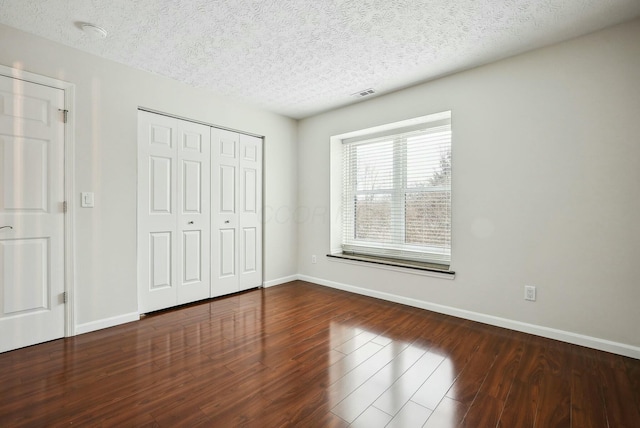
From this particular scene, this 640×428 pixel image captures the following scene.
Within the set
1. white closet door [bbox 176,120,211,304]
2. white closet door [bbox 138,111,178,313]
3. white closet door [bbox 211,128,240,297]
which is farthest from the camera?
white closet door [bbox 211,128,240,297]

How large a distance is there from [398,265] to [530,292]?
129 centimetres

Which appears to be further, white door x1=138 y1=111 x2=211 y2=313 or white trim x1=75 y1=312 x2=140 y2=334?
white door x1=138 y1=111 x2=211 y2=313

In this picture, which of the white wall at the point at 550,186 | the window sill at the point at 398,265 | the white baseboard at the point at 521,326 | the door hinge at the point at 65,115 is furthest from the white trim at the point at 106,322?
the white wall at the point at 550,186

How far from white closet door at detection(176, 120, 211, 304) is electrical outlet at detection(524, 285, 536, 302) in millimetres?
3370

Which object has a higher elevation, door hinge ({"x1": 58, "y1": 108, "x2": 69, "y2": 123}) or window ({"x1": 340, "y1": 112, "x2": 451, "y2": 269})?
door hinge ({"x1": 58, "y1": 108, "x2": 69, "y2": 123})

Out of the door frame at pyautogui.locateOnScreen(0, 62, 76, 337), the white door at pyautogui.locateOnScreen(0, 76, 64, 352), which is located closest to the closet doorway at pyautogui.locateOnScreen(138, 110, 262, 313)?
the door frame at pyautogui.locateOnScreen(0, 62, 76, 337)

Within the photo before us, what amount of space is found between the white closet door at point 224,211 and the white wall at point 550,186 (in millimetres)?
2260

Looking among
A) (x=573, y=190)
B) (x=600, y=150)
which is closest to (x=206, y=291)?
(x=573, y=190)

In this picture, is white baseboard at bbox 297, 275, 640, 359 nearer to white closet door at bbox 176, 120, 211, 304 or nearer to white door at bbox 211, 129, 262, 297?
white door at bbox 211, 129, 262, 297

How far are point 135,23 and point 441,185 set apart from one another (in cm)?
324

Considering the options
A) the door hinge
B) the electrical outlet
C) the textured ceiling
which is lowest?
the electrical outlet

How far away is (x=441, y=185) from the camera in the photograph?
345cm

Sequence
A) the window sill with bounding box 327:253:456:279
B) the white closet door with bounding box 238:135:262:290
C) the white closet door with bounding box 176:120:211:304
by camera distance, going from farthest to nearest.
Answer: the white closet door with bounding box 238:135:262:290, the white closet door with bounding box 176:120:211:304, the window sill with bounding box 327:253:456:279

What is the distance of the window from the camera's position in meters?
3.45
